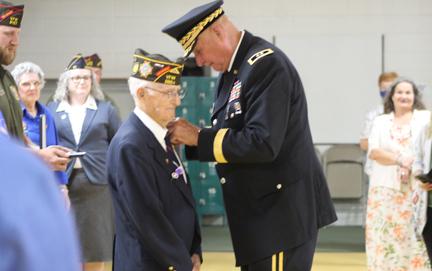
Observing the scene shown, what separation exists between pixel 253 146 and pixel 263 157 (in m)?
0.05

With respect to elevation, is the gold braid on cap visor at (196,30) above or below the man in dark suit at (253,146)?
above

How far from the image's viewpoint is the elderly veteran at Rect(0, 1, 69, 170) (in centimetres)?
310

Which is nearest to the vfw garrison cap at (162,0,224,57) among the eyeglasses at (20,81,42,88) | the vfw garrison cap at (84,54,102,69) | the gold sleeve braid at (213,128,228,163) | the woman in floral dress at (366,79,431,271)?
the gold sleeve braid at (213,128,228,163)

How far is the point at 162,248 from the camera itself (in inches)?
103

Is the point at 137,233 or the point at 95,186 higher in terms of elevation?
the point at 137,233

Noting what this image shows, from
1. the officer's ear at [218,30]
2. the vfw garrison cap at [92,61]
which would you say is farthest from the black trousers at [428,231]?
the vfw garrison cap at [92,61]

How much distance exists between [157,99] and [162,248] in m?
0.53

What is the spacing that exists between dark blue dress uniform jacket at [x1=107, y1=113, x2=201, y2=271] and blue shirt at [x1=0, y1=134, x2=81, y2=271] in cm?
202

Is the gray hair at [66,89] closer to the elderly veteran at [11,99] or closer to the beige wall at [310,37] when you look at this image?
the elderly veteran at [11,99]

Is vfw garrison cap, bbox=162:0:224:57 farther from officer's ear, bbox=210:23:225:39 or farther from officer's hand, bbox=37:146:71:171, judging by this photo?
officer's hand, bbox=37:146:71:171

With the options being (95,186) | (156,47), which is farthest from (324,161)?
(95,186)

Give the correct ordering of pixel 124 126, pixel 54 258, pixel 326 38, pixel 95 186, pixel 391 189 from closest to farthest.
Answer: pixel 54 258, pixel 124 126, pixel 95 186, pixel 391 189, pixel 326 38

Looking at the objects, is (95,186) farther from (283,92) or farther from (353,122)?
(353,122)

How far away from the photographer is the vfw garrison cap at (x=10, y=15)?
3447 mm
